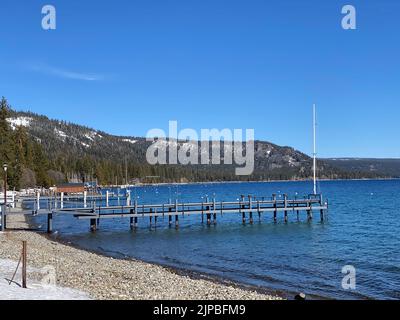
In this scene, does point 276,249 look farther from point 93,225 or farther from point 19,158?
point 19,158

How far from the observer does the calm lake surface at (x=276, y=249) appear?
2248 centimetres

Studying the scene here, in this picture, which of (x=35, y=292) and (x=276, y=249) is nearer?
(x=35, y=292)

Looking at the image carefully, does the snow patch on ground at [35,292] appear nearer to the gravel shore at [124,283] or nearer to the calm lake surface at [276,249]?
the gravel shore at [124,283]

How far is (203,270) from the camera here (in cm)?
2570

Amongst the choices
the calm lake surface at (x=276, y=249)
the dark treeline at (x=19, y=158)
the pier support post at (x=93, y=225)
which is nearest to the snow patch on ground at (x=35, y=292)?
the calm lake surface at (x=276, y=249)

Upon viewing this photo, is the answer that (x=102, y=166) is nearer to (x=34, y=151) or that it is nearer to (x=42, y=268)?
(x=34, y=151)

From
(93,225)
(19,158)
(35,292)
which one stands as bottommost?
(93,225)

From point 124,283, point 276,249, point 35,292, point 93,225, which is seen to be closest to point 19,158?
point 93,225

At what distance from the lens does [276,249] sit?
3334 centimetres

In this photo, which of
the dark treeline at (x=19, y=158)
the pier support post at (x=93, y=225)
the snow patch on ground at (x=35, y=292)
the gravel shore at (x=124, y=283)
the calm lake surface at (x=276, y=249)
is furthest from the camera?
the dark treeline at (x=19, y=158)
